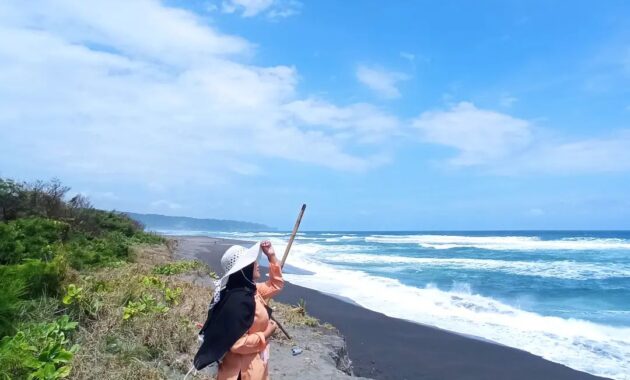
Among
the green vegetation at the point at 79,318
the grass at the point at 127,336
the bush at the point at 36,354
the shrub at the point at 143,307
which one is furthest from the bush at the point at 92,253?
the bush at the point at 36,354

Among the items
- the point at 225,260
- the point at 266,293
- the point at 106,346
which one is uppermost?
the point at 225,260

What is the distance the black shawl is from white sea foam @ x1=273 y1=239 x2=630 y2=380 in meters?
7.69

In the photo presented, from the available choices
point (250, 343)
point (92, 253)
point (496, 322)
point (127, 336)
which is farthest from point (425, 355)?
point (250, 343)

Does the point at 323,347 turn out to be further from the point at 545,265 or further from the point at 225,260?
the point at 545,265

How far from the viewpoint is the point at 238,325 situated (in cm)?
320

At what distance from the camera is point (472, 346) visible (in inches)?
400

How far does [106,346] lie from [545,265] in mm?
25320

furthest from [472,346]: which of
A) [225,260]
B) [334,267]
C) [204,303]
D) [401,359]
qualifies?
[334,267]

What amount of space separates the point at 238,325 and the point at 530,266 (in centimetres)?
2555

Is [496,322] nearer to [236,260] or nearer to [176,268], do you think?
[176,268]

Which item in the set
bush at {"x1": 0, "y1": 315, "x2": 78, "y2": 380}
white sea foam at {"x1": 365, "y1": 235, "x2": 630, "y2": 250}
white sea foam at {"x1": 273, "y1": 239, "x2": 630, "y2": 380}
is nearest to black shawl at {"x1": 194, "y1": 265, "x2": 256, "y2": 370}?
bush at {"x1": 0, "y1": 315, "x2": 78, "y2": 380}

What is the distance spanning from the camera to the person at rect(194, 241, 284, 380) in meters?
3.20

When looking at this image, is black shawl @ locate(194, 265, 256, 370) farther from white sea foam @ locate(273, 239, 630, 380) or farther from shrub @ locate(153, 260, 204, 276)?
shrub @ locate(153, 260, 204, 276)

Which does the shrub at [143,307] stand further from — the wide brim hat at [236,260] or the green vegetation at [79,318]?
the wide brim hat at [236,260]
